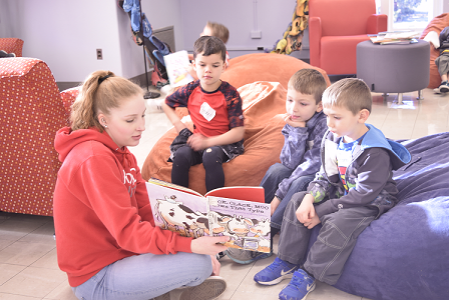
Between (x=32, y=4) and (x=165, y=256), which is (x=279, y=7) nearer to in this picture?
(x=32, y=4)

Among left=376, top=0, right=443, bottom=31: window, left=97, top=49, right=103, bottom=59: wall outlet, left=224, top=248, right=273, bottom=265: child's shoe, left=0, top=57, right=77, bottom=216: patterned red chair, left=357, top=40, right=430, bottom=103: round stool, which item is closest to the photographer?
left=224, top=248, right=273, bottom=265: child's shoe

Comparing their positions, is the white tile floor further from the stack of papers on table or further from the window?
the window

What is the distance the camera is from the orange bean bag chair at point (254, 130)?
237 cm

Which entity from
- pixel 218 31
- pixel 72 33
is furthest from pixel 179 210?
pixel 72 33

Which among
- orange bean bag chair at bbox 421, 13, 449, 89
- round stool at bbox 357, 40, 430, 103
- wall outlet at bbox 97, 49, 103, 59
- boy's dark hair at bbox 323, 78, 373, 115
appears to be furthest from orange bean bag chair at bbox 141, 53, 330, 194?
wall outlet at bbox 97, 49, 103, 59

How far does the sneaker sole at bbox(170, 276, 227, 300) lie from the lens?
5.41ft

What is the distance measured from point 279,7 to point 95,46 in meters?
3.03

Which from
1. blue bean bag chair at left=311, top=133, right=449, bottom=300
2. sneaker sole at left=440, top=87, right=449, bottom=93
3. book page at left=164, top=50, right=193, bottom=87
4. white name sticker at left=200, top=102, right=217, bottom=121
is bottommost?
blue bean bag chair at left=311, top=133, right=449, bottom=300

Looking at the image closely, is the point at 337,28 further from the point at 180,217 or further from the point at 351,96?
the point at 180,217

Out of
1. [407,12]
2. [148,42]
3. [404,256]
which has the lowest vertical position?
[404,256]

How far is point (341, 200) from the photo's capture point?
1729 mm

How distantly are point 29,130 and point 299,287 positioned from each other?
4.82ft

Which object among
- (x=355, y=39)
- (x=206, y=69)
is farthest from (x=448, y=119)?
(x=206, y=69)

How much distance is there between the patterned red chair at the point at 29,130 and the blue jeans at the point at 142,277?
3.01 ft
